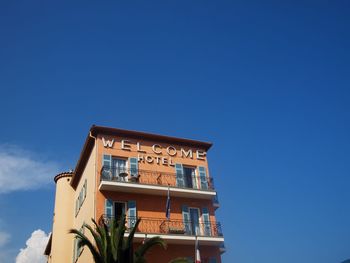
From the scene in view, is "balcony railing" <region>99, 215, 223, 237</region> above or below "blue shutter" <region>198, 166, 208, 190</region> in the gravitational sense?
below

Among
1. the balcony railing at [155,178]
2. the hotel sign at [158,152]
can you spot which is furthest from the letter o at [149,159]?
the balcony railing at [155,178]

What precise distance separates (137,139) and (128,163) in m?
2.07

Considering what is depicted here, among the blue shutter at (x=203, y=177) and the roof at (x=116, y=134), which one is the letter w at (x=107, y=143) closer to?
the roof at (x=116, y=134)

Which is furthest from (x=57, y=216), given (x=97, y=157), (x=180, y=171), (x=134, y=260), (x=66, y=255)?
(x=134, y=260)

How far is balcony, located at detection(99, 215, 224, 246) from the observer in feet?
78.2

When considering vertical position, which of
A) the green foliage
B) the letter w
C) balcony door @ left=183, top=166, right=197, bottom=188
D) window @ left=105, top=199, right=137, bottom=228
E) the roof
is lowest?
the green foliage

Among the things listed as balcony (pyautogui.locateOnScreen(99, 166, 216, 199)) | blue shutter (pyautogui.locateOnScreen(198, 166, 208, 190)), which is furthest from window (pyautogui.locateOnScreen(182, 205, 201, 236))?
blue shutter (pyautogui.locateOnScreen(198, 166, 208, 190))

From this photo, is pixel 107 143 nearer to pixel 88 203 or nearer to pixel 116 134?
pixel 116 134

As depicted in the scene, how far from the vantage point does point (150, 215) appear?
25.0 metres

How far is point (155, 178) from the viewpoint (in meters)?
26.3

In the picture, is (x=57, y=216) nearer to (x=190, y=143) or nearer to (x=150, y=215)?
(x=150, y=215)

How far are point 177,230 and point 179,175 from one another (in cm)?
412

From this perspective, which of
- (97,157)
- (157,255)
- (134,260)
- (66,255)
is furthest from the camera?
(66,255)

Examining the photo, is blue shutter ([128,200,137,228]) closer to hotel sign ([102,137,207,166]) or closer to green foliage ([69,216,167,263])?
hotel sign ([102,137,207,166])
